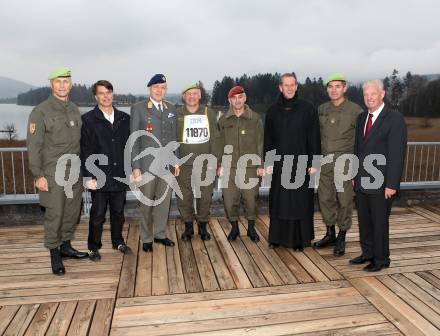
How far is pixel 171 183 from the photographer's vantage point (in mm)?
4586

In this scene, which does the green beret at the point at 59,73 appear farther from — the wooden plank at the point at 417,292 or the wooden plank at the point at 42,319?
the wooden plank at the point at 417,292

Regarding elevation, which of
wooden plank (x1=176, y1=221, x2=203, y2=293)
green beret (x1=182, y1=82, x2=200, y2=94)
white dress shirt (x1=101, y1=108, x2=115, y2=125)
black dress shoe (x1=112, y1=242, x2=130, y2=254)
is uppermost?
green beret (x1=182, y1=82, x2=200, y2=94)

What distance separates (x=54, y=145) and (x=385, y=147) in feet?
11.1

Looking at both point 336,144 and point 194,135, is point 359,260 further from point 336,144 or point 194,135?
point 194,135

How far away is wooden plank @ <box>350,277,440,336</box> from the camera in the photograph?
2.95m


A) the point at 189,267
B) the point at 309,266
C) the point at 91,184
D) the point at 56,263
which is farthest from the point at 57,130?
the point at 309,266

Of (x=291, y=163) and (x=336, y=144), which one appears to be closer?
(x=336, y=144)

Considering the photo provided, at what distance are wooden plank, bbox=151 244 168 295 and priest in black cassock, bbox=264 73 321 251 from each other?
1364 mm

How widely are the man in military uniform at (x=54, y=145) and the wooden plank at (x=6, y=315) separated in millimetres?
721

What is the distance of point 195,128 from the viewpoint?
4.59 m

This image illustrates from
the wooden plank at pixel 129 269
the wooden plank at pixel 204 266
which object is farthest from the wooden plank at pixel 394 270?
the wooden plank at pixel 129 269

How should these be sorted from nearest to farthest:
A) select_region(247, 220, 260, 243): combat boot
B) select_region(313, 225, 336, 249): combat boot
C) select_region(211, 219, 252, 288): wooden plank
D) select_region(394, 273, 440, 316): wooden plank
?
select_region(394, 273, 440, 316): wooden plank, select_region(211, 219, 252, 288): wooden plank, select_region(313, 225, 336, 249): combat boot, select_region(247, 220, 260, 243): combat boot

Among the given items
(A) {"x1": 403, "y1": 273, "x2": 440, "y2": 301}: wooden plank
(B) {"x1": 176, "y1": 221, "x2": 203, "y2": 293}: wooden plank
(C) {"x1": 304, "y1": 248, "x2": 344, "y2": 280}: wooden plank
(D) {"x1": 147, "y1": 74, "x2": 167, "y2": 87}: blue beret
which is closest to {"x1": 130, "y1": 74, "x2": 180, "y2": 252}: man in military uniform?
(D) {"x1": 147, "y1": 74, "x2": 167, "y2": 87}: blue beret

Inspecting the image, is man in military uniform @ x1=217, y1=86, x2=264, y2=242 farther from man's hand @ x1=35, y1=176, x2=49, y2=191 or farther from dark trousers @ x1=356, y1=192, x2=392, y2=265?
man's hand @ x1=35, y1=176, x2=49, y2=191
